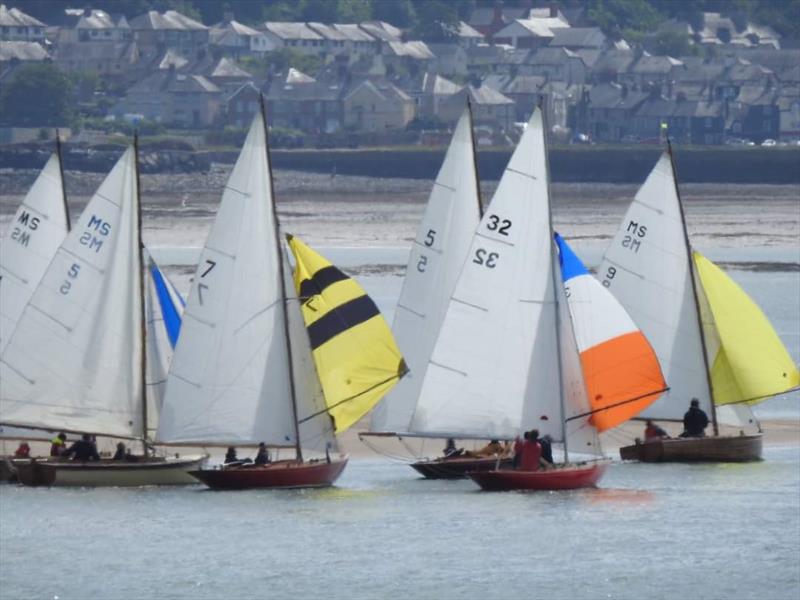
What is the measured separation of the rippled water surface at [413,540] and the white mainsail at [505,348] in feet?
4.30

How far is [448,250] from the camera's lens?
40.4 m

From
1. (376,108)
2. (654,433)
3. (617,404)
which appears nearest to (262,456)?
(617,404)

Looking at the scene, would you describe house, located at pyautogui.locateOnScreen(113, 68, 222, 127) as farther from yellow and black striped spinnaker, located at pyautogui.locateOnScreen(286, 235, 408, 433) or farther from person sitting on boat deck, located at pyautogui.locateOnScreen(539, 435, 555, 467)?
person sitting on boat deck, located at pyautogui.locateOnScreen(539, 435, 555, 467)

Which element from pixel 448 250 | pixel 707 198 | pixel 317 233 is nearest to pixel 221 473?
pixel 448 250

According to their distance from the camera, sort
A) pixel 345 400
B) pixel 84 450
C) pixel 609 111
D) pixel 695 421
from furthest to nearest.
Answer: pixel 609 111 < pixel 695 421 < pixel 84 450 < pixel 345 400

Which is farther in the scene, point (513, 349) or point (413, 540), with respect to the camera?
point (513, 349)

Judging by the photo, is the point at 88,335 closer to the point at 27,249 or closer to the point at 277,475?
the point at 27,249

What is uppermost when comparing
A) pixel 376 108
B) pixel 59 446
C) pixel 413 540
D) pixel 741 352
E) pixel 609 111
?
pixel 376 108

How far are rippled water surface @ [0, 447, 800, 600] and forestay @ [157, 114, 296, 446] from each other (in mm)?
1136

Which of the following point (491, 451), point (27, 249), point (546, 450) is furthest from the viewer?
point (27, 249)

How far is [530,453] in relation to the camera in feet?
121

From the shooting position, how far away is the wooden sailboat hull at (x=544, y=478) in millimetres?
37031

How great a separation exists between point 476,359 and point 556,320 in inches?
54.2

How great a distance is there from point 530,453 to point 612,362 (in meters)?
2.06
